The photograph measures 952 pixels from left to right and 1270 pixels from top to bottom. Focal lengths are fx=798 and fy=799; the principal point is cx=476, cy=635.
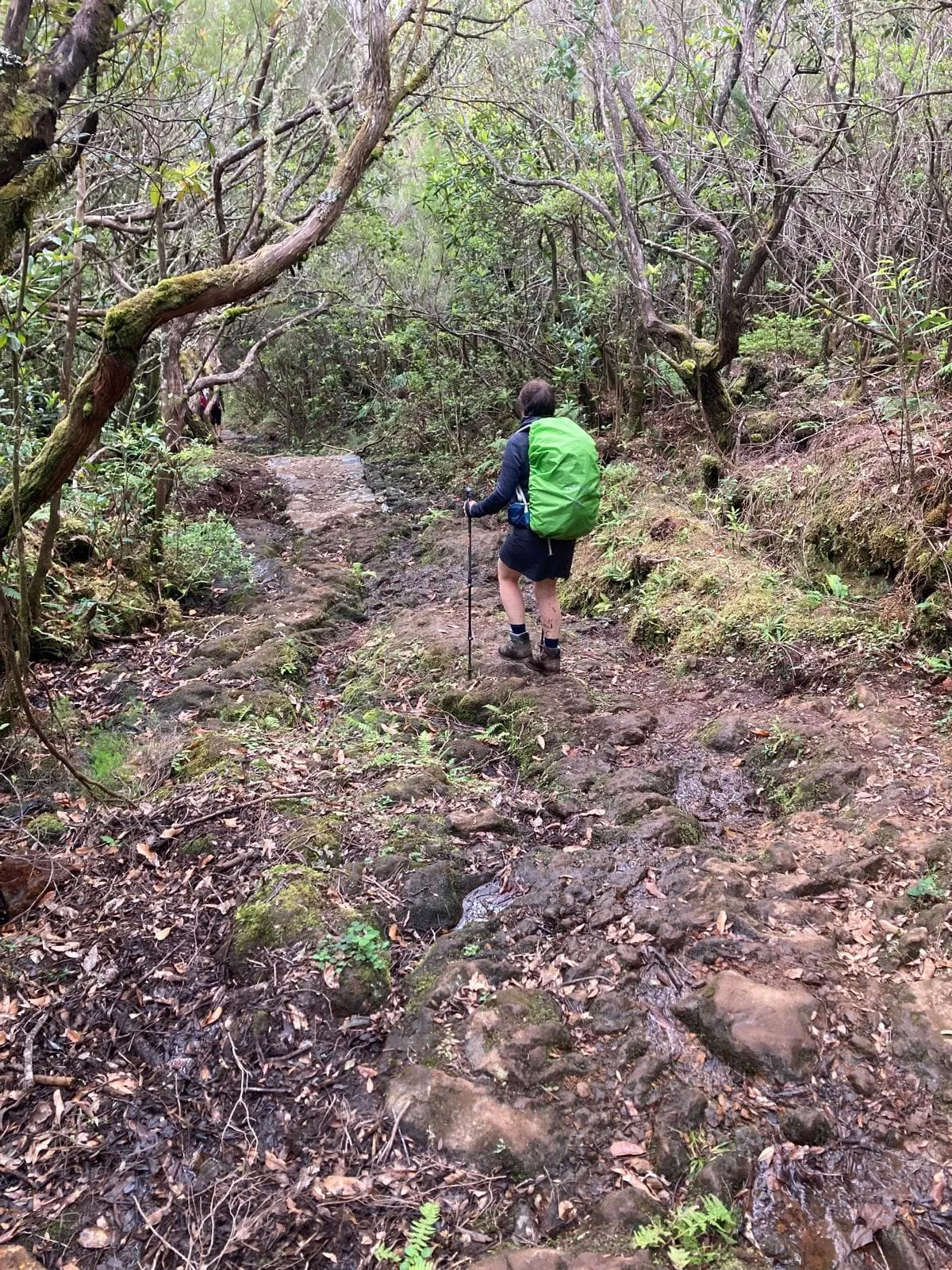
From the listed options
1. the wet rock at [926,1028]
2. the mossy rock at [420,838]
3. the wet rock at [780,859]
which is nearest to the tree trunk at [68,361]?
the mossy rock at [420,838]

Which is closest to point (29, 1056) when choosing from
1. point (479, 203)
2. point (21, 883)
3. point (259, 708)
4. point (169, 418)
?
point (21, 883)

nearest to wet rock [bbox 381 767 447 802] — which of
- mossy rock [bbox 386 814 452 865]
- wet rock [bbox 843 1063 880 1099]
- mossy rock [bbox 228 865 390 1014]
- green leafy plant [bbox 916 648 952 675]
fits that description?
mossy rock [bbox 386 814 452 865]

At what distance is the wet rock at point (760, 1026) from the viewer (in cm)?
278

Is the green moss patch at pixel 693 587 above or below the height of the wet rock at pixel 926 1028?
above

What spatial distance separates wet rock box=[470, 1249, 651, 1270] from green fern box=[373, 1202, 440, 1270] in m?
0.13

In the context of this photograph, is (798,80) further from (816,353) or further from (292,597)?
(292,597)

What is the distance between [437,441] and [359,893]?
36.7 ft

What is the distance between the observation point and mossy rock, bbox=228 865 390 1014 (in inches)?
124

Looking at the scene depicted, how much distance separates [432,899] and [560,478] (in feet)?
8.93

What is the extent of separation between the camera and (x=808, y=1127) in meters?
2.57

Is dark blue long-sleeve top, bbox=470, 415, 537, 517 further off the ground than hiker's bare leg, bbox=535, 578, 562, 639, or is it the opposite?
dark blue long-sleeve top, bbox=470, 415, 537, 517

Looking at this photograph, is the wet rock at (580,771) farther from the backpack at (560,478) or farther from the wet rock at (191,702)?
the wet rock at (191,702)

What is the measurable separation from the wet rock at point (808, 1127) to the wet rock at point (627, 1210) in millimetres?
504

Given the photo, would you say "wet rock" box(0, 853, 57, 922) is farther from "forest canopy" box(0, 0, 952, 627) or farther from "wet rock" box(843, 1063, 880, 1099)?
"wet rock" box(843, 1063, 880, 1099)
